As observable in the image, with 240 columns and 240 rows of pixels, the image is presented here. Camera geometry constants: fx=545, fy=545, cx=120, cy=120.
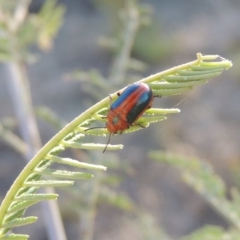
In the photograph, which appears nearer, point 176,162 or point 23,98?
point 176,162

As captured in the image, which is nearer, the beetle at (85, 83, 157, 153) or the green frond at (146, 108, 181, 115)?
the green frond at (146, 108, 181, 115)

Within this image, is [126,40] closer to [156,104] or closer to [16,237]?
[16,237]

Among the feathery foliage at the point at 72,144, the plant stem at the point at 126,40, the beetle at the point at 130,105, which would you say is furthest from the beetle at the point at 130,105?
the plant stem at the point at 126,40

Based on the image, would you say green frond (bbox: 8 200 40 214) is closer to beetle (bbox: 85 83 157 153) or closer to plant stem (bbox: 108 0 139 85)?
beetle (bbox: 85 83 157 153)

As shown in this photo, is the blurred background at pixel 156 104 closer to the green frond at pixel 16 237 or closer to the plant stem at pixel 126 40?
the plant stem at pixel 126 40

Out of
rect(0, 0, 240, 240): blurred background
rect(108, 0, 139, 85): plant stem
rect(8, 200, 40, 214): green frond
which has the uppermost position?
rect(0, 0, 240, 240): blurred background

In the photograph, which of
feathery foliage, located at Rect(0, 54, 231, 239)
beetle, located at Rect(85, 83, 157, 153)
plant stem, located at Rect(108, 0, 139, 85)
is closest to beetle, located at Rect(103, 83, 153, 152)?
beetle, located at Rect(85, 83, 157, 153)

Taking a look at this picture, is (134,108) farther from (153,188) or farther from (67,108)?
(67,108)

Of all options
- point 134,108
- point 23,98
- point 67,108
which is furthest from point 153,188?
point 134,108

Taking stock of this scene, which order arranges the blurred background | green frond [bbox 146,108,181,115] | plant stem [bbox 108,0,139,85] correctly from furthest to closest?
1. the blurred background
2. plant stem [bbox 108,0,139,85]
3. green frond [bbox 146,108,181,115]
